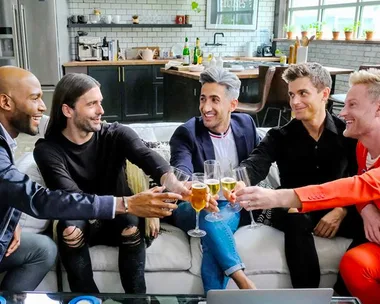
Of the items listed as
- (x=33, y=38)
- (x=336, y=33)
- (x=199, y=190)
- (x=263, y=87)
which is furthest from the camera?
(x=336, y=33)

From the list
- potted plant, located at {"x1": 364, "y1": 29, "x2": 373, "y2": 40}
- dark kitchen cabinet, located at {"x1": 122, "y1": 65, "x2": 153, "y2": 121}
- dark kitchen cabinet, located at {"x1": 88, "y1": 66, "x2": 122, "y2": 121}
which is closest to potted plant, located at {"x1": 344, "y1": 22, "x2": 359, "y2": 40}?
potted plant, located at {"x1": 364, "y1": 29, "x2": 373, "y2": 40}

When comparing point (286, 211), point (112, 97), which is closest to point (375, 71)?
point (286, 211)

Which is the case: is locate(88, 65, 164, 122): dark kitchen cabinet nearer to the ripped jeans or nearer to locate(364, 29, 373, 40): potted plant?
locate(364, 29, 373, 40): potted plant

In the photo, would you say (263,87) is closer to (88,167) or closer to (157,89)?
(157,89)

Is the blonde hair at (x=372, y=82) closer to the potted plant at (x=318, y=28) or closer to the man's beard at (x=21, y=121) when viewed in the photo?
the man's beard at (x=21, y=121)

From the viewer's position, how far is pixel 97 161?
6.88ft

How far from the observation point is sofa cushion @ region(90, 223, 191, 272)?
1.99 m

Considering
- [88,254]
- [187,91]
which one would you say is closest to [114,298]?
[88,254]

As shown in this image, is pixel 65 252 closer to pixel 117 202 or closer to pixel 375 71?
pixel 117 202

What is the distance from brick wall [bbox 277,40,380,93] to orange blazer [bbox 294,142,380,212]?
4.35 metres

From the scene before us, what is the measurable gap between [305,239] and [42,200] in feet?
3.93

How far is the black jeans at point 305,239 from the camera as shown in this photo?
1970mm

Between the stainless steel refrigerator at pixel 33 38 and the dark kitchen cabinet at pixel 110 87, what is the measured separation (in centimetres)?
54

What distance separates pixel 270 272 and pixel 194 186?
0.74 metres
